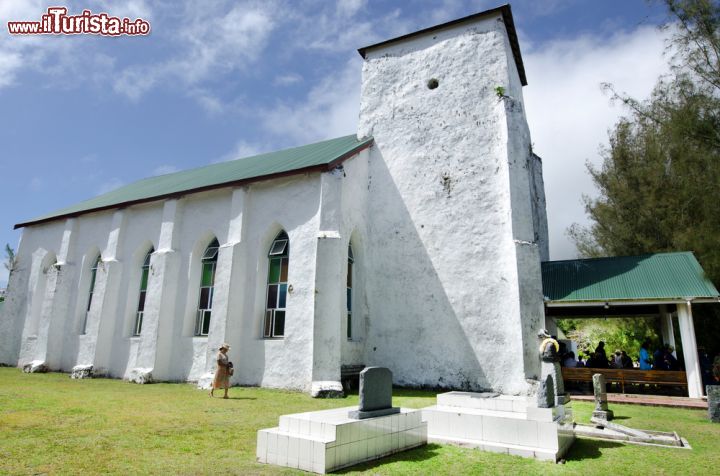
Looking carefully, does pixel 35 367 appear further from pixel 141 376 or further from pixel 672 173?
pixel 672 173

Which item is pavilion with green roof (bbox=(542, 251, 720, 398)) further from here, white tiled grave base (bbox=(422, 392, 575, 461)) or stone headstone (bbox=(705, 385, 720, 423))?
white tiled grave base (bbox=(422, 392, 575, 461))

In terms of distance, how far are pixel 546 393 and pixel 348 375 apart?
7.52 m

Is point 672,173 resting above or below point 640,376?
above

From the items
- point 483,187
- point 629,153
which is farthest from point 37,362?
point 629,153

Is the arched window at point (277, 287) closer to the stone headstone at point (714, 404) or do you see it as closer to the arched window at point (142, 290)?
the arched window at point (142, 290)

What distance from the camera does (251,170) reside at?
16.9 metres

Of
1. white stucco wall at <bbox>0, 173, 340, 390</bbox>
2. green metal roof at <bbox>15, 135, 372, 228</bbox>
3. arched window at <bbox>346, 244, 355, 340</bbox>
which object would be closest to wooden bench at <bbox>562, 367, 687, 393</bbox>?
arched window at <bbox>346, 244, 355, 340</bbox>

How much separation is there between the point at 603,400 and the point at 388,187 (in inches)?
374

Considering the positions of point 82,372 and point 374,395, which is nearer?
point 374,395

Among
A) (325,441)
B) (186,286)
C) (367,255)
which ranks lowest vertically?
(325,441)

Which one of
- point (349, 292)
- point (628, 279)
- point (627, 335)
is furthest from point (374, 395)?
point (627, 335)

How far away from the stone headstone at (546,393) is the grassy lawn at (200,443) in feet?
2.49

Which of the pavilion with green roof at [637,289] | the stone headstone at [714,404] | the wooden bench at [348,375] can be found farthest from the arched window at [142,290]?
the stone headstone at [714,404]

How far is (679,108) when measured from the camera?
14.5 meters
